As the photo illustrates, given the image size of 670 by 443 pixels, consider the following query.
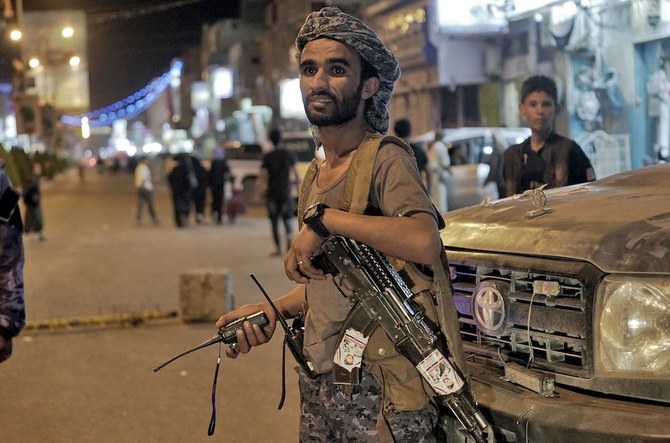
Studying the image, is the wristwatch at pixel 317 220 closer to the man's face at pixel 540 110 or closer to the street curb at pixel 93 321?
the man's face at pixel 540 110

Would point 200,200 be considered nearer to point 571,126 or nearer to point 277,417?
point 571,126

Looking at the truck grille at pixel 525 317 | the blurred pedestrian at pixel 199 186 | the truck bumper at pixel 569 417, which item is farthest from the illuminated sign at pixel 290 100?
the truck bumper at pixel 569 417

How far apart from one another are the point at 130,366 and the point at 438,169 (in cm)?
863

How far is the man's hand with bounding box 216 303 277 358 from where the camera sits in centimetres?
297

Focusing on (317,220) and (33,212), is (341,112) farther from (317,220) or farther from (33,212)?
(33,212)

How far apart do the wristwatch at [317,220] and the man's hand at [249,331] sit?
0.48m

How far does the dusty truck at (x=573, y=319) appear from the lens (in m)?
2.89

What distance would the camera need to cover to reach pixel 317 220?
2.63 m

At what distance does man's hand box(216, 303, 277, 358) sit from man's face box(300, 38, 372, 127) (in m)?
0.63

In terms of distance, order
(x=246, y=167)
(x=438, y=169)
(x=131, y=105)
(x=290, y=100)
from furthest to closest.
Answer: (x=131, y=105) < (x=290, y=100) < (x=246, y=167) < (x=438, y=169)

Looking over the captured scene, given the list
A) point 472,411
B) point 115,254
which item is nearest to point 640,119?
point 115,254

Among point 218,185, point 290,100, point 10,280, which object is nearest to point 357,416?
point 10,280

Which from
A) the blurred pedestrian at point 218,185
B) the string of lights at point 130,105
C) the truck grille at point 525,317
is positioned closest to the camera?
the truck grille at point 525,317

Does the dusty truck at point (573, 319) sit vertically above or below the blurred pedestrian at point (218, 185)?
above
